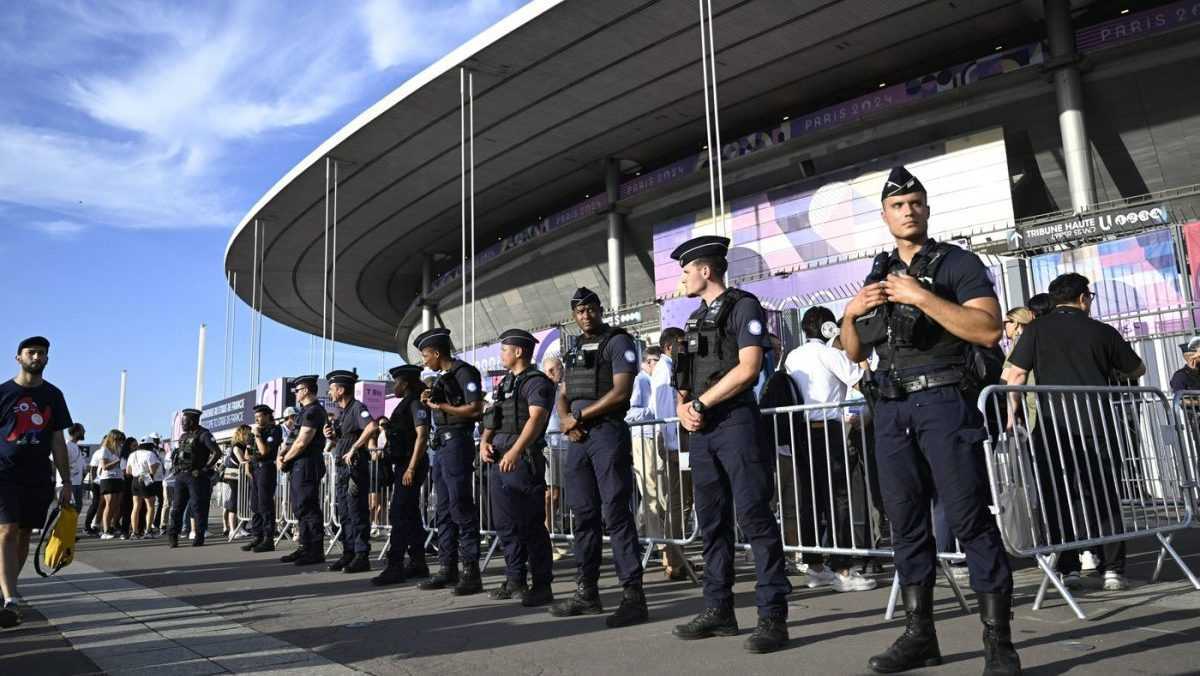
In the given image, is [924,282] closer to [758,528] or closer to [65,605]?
[758,528]

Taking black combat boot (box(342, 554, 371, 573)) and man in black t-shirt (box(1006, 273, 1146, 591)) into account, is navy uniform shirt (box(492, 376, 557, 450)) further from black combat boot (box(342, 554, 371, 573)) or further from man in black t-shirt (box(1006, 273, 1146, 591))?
man in black t-shirt (box(1006, 273, 1146, 591))

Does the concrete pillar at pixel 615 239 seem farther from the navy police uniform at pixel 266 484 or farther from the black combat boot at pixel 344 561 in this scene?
the black combat boot at pixel 344 561

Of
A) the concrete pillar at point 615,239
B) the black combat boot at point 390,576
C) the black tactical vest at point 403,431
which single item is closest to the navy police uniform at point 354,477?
the black tactical vest at point 403,431

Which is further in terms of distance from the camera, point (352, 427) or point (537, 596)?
point (352, 427)

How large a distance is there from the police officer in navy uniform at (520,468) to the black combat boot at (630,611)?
0.98 metres

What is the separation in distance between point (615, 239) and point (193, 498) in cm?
2104

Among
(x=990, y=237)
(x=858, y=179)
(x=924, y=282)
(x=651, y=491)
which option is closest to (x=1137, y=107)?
(x=990, y=237)

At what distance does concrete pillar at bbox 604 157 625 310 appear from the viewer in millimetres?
29109

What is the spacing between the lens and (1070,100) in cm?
2025

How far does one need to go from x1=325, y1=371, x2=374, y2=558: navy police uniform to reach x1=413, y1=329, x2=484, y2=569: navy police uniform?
4.66ft

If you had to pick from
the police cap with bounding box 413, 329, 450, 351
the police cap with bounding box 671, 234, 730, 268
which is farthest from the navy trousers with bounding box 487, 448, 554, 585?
the police cap with bounding box 671, 234, 730, 268

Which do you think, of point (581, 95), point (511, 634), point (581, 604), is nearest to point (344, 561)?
point (581, 604)

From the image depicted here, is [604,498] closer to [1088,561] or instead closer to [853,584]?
[853,584]

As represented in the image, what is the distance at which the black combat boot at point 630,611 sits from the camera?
4191mm
